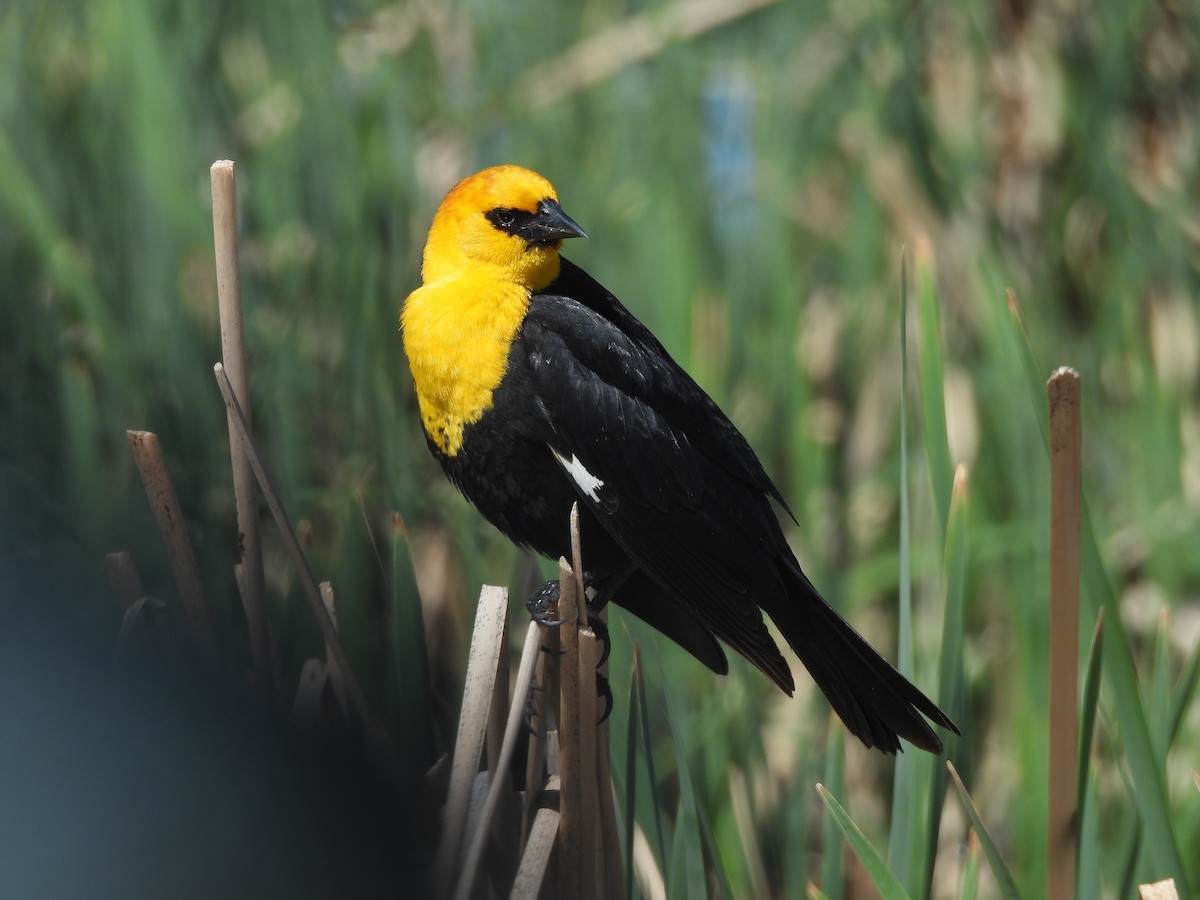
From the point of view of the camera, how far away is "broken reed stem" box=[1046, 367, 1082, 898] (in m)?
0.92

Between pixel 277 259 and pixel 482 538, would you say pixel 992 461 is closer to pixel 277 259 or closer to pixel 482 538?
pixel 482 538

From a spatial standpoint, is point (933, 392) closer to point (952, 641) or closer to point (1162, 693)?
point (952, 641)

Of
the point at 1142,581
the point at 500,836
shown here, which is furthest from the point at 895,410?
the point at 500,836

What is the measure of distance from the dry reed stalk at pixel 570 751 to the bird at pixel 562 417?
0.71ft

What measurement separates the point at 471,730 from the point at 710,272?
1.18 m

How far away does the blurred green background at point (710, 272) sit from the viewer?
176cm

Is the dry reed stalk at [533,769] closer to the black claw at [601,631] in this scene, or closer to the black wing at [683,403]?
the black claw at [601,631]

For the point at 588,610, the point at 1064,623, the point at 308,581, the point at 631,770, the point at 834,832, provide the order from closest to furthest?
the point at 1064,623, the point at 308,581, the point at 631,770, the point at 834,832, the point at 588,610

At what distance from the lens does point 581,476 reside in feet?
4.86

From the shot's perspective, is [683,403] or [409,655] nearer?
[409,655]

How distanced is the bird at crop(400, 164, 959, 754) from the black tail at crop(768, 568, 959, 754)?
1.6 inches

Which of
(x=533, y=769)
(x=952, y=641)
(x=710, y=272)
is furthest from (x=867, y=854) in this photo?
(x=710, y=272)

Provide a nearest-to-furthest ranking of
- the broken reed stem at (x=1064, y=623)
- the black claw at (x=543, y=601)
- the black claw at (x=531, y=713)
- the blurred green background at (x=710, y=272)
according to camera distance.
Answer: the broken reed stem at (x=1064, y=623), the black claw at (x=531, y=713), the black claw at (x=543, y=601), the blurred green background at (x=710, y=272)

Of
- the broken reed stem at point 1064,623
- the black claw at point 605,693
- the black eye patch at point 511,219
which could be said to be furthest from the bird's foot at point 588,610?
the broken reed stem at point 1064,623
